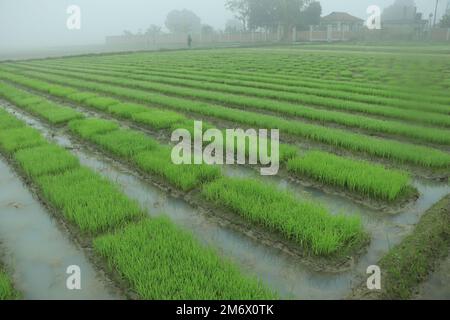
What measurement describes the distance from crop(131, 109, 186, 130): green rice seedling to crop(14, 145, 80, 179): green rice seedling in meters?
2.17

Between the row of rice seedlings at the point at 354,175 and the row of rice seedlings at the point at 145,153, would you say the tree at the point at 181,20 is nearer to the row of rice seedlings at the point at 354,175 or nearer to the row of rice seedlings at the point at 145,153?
the row of rice seedlings at the point at 145,153

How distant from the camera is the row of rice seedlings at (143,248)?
2.71m

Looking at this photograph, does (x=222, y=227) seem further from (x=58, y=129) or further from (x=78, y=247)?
(x=58, y=129)

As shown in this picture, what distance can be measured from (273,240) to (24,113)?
8852 millimetres

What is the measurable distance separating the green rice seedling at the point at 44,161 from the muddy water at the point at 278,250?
473 mm

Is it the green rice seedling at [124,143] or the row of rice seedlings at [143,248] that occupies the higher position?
the green rice seedling at [124,143]

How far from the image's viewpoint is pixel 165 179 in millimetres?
5070

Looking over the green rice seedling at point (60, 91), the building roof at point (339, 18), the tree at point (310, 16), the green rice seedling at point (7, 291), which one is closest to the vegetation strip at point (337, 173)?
the green rice seedling at point (7, 291)

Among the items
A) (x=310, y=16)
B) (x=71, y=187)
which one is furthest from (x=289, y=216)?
(x=310, y=16)

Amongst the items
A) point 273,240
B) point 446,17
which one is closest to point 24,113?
point 273,240

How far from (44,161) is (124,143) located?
52.4 inches

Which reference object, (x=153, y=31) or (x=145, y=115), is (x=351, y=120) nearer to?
(x=145, y=115)

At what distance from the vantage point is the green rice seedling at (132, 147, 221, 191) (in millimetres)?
4801

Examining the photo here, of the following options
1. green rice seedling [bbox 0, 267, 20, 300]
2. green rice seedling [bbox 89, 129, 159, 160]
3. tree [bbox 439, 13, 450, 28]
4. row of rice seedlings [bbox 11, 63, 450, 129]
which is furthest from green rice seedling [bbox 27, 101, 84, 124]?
tree [bbox 439, 13, 450, 28]
